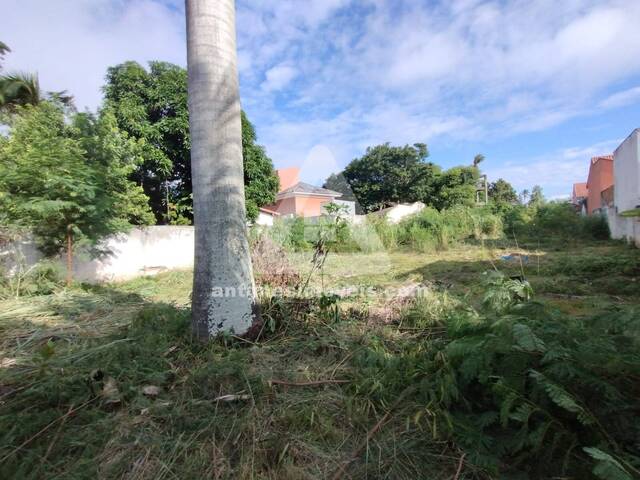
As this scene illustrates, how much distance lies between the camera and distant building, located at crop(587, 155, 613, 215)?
1808 cm

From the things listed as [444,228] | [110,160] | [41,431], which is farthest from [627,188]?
[110,160]

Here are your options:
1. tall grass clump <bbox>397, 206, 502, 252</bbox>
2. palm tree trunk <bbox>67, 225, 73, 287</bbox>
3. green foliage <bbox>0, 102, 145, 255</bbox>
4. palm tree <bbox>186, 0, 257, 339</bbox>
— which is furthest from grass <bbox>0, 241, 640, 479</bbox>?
tall grass clump <bbox>397, 206, 502, 252</bbox>

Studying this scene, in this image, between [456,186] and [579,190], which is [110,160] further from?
[579,190]

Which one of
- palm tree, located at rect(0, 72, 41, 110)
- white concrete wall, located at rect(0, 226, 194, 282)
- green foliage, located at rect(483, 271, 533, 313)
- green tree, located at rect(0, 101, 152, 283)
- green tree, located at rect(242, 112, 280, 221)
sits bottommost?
green foliage, located at rect(483, 271, 533, 313)

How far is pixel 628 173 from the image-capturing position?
31.7 feet

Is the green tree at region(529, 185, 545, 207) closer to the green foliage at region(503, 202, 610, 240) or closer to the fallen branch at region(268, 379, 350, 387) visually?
the green foliage at region(503, 202, 610, 240)

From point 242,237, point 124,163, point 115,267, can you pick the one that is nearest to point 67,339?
point 242,237

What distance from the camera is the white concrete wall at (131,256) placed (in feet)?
19.2

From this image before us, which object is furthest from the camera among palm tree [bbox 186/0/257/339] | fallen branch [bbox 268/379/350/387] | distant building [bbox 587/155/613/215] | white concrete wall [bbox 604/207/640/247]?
distant building [bbox 587/155/613/215]

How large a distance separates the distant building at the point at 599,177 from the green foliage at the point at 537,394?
20.4m

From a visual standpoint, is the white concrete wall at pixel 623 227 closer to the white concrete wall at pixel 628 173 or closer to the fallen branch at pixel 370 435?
the white concrete wall at pixel 628 173

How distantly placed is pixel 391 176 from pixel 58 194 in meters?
23.0

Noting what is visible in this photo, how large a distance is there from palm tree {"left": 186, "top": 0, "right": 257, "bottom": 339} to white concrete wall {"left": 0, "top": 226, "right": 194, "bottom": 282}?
5.05m

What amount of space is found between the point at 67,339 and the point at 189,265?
664 centimetres
